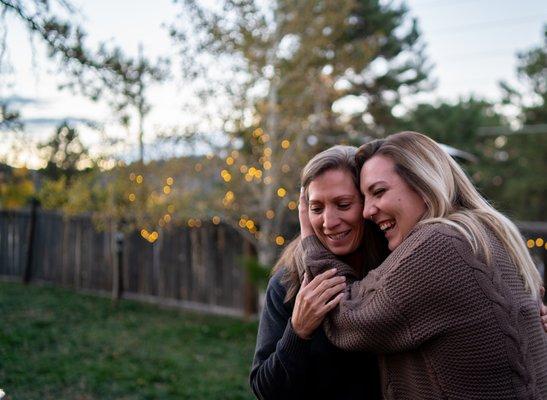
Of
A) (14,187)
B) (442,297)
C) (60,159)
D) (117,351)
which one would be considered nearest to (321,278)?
(442,297)

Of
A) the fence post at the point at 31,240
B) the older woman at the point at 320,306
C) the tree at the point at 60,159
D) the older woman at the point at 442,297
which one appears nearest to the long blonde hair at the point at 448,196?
the older woman at the point at 442,297

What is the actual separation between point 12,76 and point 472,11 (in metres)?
17.2

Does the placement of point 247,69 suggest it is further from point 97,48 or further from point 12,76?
Answer: point 12,76

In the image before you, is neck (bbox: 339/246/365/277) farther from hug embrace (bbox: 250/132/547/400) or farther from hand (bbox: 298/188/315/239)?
hand (bbox: 298/188/315/239)

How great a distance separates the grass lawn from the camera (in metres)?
5.17

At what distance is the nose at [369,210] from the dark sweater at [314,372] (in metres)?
0.42

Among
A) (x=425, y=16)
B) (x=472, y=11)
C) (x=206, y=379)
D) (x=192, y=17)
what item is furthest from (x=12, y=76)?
(x=472, y=11)

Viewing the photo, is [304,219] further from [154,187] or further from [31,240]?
[31,240]

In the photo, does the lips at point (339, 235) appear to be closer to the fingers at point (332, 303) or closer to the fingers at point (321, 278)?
the fingers at point (321, 278)

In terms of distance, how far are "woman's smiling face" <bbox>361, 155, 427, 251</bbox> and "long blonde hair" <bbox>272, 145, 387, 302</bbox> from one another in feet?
0.50

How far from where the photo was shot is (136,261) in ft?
34.6

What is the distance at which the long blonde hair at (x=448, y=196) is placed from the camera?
1709mm

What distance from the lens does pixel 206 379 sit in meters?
5.63

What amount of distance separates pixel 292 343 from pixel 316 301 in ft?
0.60
